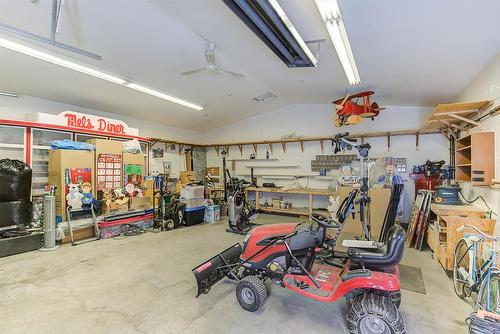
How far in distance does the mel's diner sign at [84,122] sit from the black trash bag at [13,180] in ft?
3.13

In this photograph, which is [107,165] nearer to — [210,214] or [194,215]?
[194,215]

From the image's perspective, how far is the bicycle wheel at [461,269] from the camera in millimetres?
2550

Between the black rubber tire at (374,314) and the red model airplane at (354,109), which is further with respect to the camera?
the red model airplane at (354,109)

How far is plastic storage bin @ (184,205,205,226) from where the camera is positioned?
5.74 meters

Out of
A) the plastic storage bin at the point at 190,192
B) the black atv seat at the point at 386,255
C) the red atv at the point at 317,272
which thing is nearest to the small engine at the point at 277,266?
the red atv at the point at 317,272

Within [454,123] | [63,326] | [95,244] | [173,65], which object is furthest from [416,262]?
[95,244]

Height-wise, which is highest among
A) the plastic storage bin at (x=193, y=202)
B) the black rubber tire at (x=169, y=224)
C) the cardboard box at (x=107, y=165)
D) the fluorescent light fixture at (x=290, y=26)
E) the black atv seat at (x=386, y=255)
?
the fluorescent light fixture at (x=290, y=26)

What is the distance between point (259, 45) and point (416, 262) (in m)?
3.95

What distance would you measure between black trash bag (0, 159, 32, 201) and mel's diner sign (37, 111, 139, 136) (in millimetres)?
953

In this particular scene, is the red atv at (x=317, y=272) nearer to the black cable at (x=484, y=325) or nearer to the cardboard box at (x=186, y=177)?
the black cable at (x=484, y=325)

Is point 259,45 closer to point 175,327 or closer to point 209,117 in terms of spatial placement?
point 175,327

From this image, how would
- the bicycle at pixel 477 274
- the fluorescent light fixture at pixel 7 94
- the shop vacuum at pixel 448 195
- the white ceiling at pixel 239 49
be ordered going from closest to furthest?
the bicycle at pixel 477 274 < the white ceiling at pixel 239 49 < the shop vacuum at pixel 448 195 < the fluorescent light fixture at pixel 7 94

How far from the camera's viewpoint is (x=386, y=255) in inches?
81.1

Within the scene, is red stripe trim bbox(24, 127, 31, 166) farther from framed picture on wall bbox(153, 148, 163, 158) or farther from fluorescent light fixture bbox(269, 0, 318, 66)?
fluorescent light fixture bbox(269, 0, 318, 66)
